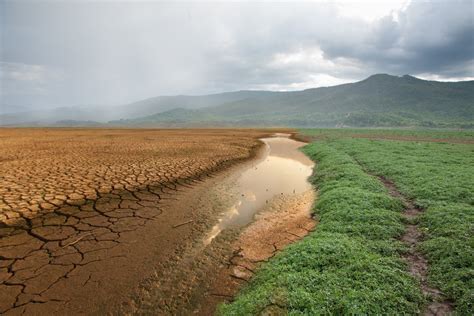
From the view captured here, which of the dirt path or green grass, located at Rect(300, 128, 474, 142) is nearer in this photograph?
the dirt path

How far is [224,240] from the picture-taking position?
6625 mm

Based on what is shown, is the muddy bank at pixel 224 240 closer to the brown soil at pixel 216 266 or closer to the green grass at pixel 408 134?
the brown soil at pixel 216 266

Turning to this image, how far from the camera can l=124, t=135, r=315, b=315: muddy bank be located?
14.6ft

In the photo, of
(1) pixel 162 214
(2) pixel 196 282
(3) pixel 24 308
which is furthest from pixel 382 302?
(1) pixel 162 214

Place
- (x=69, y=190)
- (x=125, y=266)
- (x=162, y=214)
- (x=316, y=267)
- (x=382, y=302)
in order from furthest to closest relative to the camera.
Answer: (x=69, y=190) < (x=162, y=214) < (x=125, y=266) < (x=316, y=267) < (x=382, y=302)

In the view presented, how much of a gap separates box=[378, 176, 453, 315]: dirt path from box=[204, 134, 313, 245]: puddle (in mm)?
4335

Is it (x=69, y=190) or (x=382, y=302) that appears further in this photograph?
(x=69, y=190)

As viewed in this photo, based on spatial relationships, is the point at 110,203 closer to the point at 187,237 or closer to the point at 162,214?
the point at 162,214

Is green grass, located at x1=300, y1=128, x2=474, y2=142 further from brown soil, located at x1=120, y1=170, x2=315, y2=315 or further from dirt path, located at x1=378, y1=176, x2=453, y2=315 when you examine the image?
brown soil, located at x1=120, y1=170, x2=315, y2=315

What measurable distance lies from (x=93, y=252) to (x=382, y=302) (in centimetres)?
613

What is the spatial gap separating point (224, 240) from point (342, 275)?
3.16 metres

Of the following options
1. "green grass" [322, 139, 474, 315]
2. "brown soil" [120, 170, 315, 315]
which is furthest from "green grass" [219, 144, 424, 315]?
"green grass" [322, 139, 474, 315]

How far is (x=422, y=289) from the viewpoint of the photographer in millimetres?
4203

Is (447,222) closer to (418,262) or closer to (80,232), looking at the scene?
(418,262)
